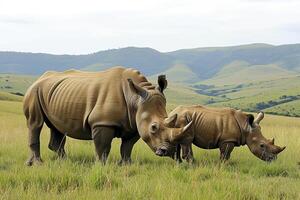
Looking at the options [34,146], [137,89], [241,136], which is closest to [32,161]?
[34,146]

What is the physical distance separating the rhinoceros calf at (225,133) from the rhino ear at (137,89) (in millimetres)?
1549

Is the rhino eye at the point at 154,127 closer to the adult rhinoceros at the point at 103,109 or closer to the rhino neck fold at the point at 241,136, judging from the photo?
the adult rhinoceros at the point at 103,109

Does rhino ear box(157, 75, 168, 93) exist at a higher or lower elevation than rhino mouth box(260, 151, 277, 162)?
higher

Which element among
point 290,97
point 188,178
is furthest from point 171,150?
point 290,97

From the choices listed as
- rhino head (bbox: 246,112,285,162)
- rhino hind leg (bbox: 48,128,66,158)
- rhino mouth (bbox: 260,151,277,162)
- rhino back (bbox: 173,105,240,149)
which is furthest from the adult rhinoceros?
rhino mouth (bbox: 260,151,277,162)

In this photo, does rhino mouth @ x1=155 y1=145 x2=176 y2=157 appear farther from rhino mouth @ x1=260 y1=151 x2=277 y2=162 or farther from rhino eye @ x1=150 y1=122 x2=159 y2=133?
rhino mouth @ x1=260 y1=151 x2=277 y2=162

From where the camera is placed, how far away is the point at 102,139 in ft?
29.7

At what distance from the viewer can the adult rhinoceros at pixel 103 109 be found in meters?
8.55

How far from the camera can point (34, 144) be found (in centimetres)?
1010

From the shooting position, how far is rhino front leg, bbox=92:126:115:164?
904 cm

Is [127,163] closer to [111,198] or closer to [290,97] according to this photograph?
[111,198]

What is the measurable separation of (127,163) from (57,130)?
7.48 feet

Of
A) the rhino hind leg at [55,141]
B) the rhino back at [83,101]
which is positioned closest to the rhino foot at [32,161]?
the rhino back at [83,101]

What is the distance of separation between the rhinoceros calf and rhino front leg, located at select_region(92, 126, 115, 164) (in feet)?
5.41
